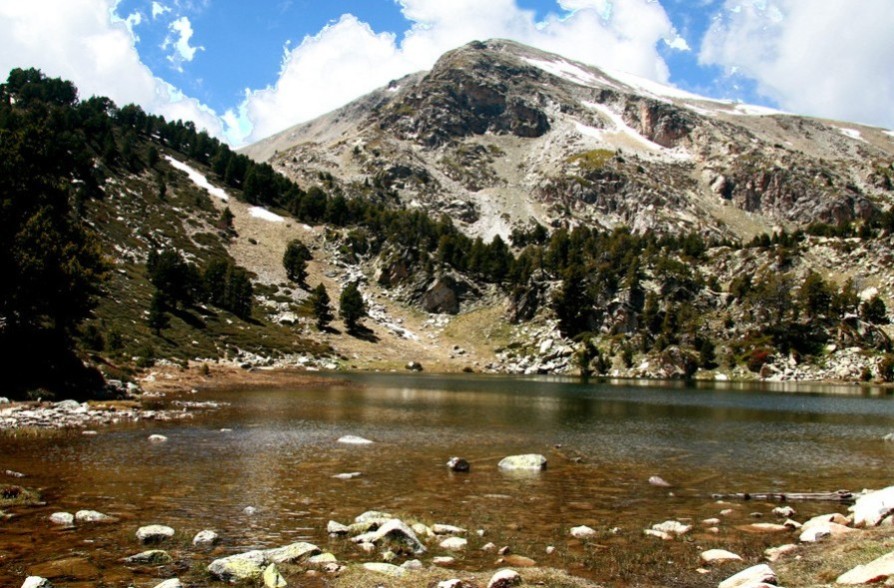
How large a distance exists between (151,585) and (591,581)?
8.94 metres

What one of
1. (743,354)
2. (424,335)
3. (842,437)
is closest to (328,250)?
(424,335)

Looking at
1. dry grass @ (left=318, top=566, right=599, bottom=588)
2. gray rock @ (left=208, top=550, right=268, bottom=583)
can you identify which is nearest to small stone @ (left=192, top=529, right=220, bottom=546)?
gray rock @ (left=208, top=550, right=268, bottom=583)

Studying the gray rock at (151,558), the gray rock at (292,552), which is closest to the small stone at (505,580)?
the gray rock at (292,552)

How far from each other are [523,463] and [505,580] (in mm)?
15601

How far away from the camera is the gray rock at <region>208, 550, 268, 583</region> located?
491 inches

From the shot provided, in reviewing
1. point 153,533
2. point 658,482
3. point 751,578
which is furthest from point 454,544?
point 658,482

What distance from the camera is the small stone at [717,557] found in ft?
47.5

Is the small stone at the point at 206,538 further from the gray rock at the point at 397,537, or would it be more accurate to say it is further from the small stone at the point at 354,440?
the small stone at the point at 354,440

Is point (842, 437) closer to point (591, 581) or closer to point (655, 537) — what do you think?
point (655, 537)

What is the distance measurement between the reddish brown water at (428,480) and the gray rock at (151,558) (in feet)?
1.03

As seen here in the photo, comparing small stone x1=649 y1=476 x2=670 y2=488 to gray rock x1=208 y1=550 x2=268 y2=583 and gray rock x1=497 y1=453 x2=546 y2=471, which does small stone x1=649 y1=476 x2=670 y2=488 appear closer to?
gray rock x1=497 y1=453 x2=546 y2=471

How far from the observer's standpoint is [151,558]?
1356 cm

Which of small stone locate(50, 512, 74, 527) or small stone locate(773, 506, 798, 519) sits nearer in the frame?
small stone locate(50, 512, 74, 527)

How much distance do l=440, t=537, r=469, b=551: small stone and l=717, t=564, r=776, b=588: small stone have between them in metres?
6.09
